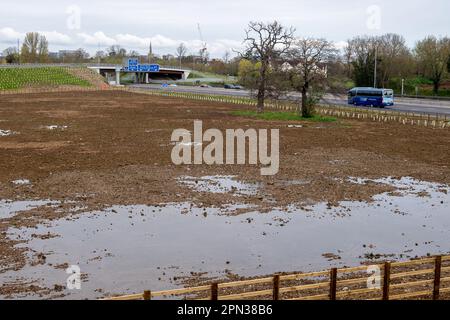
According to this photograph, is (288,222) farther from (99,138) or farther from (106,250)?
(99,138)

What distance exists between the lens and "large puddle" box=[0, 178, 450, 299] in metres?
16.4

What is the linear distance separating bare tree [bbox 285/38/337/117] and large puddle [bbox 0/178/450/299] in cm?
3503

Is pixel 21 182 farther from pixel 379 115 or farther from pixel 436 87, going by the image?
pixel 436 87

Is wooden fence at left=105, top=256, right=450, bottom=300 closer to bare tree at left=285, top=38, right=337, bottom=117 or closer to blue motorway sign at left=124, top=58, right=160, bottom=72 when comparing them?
bare tree at left=285, top=38, right=337, bottom=117

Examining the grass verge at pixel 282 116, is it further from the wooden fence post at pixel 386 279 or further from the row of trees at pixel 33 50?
the row of trees at pixel 33 50

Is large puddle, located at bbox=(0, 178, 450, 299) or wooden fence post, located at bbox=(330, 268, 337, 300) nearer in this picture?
wooden fence post, located at bbox=(330, 268, 337, 300)

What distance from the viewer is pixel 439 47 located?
366ft

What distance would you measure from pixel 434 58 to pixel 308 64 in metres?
57.3

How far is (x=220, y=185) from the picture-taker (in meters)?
28.0

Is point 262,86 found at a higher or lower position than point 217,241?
higher

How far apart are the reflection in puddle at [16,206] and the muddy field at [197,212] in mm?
126

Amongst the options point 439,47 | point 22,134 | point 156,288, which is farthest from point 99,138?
point 439,47

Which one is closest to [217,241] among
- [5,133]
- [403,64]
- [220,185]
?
[220,185]

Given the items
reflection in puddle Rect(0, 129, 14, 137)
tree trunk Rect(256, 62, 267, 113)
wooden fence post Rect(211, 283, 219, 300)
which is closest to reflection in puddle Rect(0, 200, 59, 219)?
wooden fence post Rect(211, 283, 219, 300)
